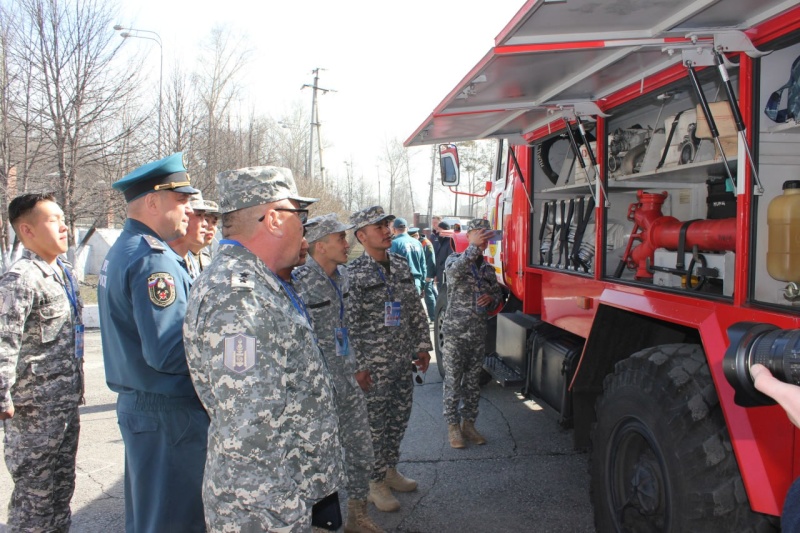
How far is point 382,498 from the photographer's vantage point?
3.68 m

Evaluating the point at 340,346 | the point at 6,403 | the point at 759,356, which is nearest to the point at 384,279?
the point at 340,346

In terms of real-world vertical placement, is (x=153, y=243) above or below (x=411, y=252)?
above

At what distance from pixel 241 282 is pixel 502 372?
3422mm

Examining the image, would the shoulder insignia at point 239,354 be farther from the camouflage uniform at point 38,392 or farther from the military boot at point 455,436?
the military boot at point 455,436

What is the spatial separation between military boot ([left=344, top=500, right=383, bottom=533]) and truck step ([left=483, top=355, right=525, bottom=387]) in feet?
5.01

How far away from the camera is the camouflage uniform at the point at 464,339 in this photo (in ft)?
15.9

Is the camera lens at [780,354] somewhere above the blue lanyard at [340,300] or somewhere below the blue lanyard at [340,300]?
above

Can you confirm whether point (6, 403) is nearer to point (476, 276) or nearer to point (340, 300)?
point (340, 300)

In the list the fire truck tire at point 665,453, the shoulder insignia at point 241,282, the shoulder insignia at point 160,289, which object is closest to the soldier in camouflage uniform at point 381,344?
the fire truck tire at point 665,453

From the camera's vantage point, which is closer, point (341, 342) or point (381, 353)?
point (341, 342)

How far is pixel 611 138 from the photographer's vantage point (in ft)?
12.1

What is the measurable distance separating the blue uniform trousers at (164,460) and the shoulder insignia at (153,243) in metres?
0.58

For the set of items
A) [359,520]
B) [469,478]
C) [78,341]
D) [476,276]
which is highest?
[476,276]

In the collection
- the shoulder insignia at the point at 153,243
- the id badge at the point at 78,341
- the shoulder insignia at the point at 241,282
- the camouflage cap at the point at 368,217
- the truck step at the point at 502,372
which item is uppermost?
the camouflage cap at the point at 368,217
